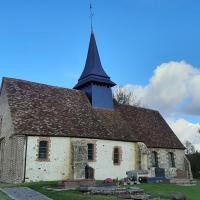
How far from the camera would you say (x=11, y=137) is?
24.0 meters

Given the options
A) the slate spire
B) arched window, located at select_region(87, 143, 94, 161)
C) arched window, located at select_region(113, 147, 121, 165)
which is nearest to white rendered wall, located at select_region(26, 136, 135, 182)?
arched window, located at select_region(113, 147, 121, 165)

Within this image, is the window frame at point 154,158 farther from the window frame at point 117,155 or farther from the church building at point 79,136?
the window frame at point 117,155

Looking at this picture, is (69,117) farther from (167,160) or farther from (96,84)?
(167,160)

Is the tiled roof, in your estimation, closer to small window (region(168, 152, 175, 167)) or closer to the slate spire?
small window (region(168, 152, 175, 167))

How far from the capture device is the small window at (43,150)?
23903 millimetres

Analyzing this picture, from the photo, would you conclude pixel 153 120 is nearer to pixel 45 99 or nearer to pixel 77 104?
pixel 77 104

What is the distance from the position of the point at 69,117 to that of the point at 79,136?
2.23 meters

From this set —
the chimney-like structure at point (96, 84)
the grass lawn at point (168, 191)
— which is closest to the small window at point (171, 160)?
the chimney-like structure at point (96, 84)

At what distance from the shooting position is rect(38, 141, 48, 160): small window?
78.4 ft

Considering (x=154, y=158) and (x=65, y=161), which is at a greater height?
(x=154, y=158)

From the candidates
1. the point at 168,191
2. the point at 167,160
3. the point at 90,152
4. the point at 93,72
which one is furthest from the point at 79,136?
the point at 167,160

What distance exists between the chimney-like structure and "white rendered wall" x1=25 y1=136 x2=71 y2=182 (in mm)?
6910

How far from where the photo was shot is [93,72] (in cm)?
3192

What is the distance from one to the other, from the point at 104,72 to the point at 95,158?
10.2m
